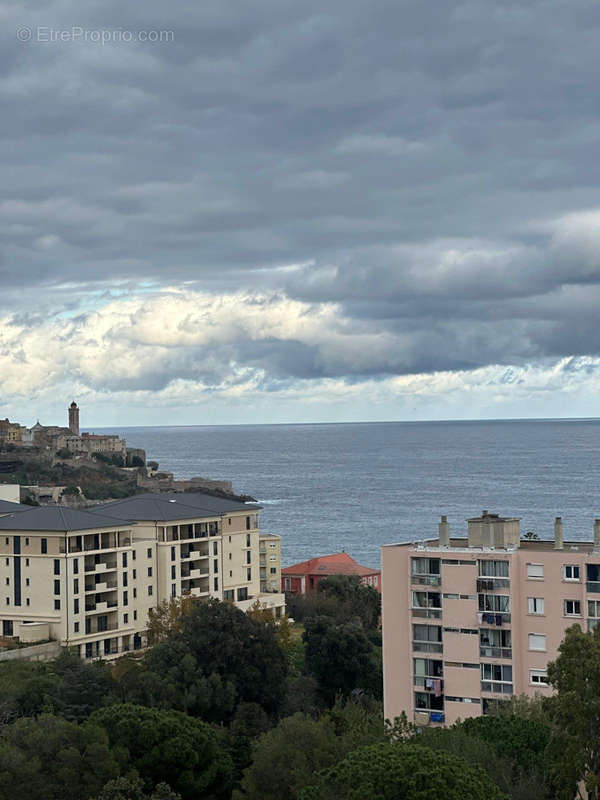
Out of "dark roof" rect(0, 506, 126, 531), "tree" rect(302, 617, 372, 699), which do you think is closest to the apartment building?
"dark roof" rect(0, 506, 126, 531)

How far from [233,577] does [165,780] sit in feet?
135

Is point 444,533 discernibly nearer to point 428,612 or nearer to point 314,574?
point 428,612

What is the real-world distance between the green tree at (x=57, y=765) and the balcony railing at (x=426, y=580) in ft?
61.3

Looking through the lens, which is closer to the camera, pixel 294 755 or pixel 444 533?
pixel 294 755

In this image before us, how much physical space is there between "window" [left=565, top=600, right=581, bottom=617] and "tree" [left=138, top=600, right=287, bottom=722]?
14.9 meters

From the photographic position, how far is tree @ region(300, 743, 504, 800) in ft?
83.4

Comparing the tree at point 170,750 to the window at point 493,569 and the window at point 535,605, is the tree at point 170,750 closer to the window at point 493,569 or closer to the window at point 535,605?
the window at point 493,569

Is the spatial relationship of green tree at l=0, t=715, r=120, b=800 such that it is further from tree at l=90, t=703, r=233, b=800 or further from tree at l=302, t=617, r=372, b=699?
tree at l=302, t=617, r=372, b=699

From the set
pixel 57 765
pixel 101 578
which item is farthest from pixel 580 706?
pixel 101 578

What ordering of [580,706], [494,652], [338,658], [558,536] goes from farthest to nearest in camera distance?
1. [338,658]
2. [558,536]
3. [494,652]
4. [580,706]

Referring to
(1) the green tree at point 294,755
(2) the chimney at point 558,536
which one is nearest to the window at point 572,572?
(2) the chimney at point 558,536

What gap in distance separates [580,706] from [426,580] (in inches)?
847

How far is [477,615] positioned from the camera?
160ft

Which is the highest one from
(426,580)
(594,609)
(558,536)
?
(558,536)
